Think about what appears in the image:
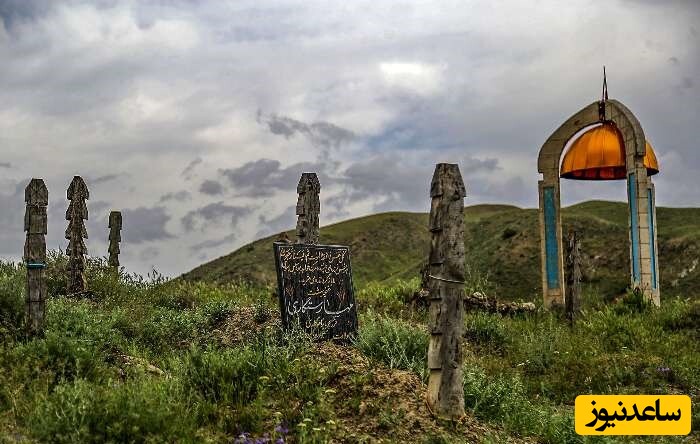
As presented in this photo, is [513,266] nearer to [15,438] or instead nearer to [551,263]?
[551,263]

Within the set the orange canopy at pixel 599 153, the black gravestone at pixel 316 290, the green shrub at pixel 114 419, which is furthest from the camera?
the orange canopy at pixel 599 153

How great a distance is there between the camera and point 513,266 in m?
31.3

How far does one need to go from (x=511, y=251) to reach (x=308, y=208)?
1642cm

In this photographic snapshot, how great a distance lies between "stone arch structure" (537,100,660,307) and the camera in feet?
64.6

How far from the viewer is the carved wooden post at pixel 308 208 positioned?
61.4 feet

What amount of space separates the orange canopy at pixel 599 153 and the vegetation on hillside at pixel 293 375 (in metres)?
4.65

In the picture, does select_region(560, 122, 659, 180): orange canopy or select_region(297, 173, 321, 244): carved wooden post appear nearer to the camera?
select_region(297, 173, 321, 244): carved wooden post

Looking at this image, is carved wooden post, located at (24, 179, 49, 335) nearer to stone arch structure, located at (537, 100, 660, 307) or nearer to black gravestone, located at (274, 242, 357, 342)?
black gravestone, located at (274, 242, 357, 342)

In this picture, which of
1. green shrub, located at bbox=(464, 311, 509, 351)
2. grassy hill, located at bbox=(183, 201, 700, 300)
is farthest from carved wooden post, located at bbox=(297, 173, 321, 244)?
grassy hill, located at bbox=(183, 201, 700, 300)

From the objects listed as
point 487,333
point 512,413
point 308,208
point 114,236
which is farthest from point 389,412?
point 114,236

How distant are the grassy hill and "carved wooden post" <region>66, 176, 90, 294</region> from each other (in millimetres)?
6589

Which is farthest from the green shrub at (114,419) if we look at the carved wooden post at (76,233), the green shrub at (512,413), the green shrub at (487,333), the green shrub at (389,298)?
the carved wooden post at (76,233)

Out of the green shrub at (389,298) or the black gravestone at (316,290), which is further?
the green shrub at (389,298)

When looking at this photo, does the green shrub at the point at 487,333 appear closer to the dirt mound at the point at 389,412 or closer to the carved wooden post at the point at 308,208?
the carved wooden post at the point at 308,208
